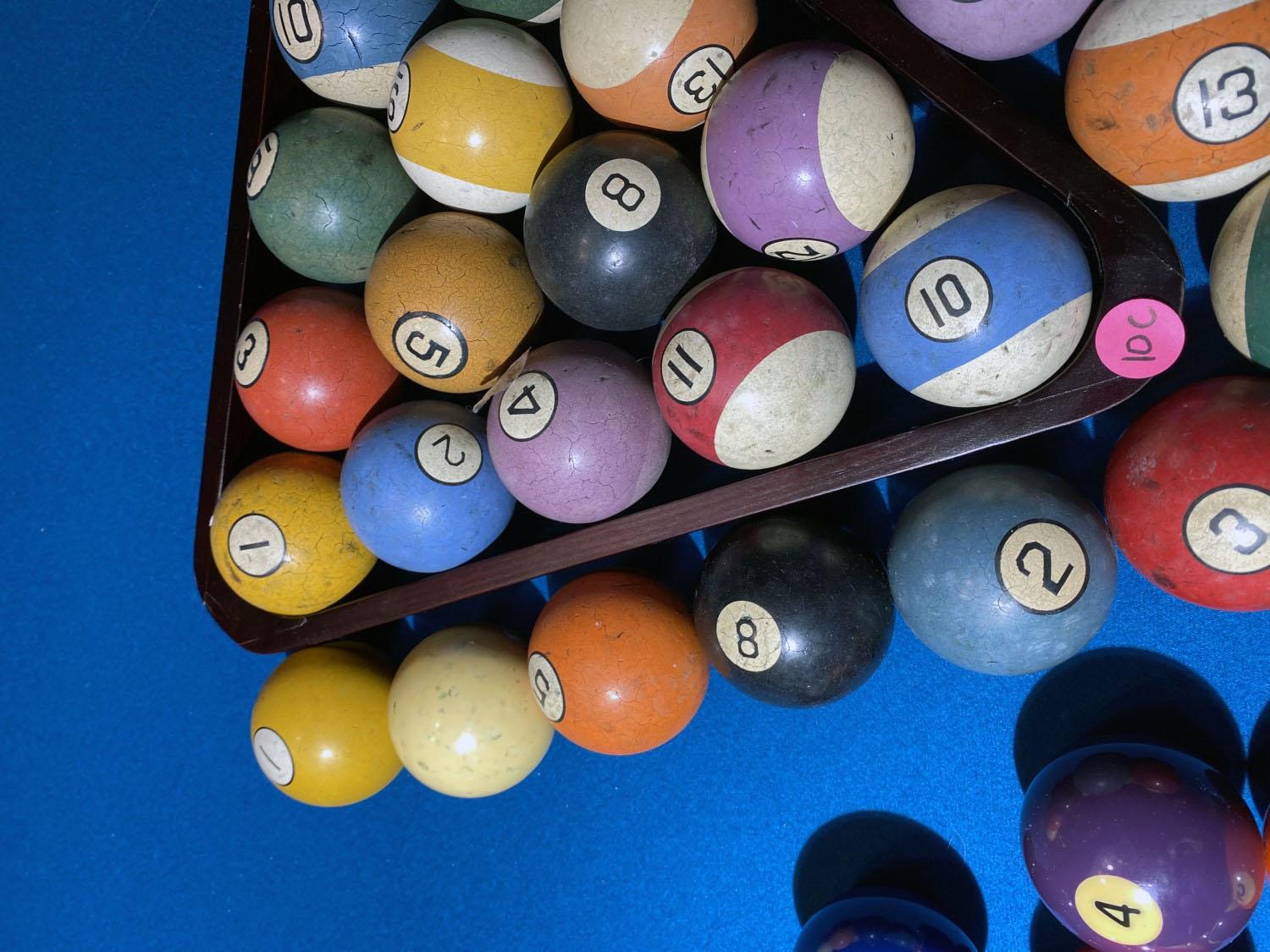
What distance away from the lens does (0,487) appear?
264 centimetres

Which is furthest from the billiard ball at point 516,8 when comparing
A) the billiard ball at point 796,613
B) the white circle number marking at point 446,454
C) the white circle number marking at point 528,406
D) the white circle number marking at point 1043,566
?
the white circle number marking at point 1043,566

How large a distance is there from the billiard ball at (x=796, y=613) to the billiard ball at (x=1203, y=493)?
50 cm

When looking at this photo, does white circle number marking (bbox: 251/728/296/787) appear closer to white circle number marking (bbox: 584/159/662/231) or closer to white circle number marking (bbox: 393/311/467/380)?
white circle number marking (bbox: 393/311/467/380)

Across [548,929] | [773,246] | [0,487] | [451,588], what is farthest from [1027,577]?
[0,487]

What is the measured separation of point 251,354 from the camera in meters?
2.09

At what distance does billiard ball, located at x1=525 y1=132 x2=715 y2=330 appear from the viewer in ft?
5.92

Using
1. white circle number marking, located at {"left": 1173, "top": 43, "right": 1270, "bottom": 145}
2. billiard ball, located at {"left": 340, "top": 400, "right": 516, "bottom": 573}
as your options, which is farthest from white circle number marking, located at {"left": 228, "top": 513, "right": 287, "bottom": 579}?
white circle number marking, located at {"left": 1173, "top": 43, "right": 1270, "bottom": 145}

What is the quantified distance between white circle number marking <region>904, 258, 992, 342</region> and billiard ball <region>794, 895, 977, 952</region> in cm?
120

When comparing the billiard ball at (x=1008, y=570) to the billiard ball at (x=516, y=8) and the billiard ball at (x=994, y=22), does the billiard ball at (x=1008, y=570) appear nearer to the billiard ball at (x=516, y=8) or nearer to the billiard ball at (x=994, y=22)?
the billiard ball at (x=994, y=22)

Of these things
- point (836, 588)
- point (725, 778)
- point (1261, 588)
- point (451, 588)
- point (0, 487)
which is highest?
point (1261, 588)

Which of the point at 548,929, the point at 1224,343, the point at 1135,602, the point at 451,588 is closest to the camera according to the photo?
the point at 1224,343

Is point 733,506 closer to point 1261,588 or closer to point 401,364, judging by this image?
point 401,364

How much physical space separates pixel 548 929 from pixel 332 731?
0.75 m

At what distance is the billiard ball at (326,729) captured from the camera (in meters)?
2.14
